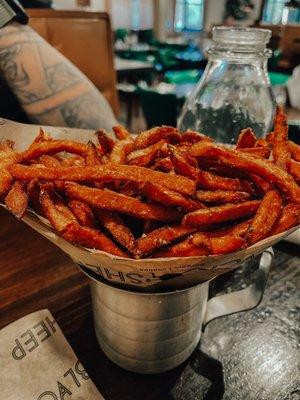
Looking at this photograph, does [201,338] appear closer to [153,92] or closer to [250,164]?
[250,164]

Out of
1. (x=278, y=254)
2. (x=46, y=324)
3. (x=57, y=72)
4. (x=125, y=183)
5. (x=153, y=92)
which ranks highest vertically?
(x=125, y=183)

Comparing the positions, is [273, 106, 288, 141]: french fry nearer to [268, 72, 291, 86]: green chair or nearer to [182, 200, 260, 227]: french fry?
[182, 200, 260, 227]: french fry

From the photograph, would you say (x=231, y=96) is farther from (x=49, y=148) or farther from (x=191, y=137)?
(x=49, y=148)

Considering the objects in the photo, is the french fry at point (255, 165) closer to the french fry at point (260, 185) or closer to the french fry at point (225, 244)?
the french fry at point (260, 185)

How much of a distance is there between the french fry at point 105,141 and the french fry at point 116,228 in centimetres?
20

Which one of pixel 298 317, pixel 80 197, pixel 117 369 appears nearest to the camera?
pixel 80 197

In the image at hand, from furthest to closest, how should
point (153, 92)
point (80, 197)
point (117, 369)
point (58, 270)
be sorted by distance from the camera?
point (153, 92) → point (58, 270) → point (117, 369) → point (80, 197)

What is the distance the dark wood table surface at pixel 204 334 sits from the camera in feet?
2.15

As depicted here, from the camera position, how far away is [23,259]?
0.96 meters

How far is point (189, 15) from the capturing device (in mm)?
13305

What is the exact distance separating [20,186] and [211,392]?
1.68 feet

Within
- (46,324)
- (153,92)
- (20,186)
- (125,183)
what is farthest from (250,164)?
(153,92)

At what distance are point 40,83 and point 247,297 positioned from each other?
1.55 metres

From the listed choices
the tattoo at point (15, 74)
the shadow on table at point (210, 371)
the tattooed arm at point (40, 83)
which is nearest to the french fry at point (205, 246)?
the shadow on table at point (210, 371)
